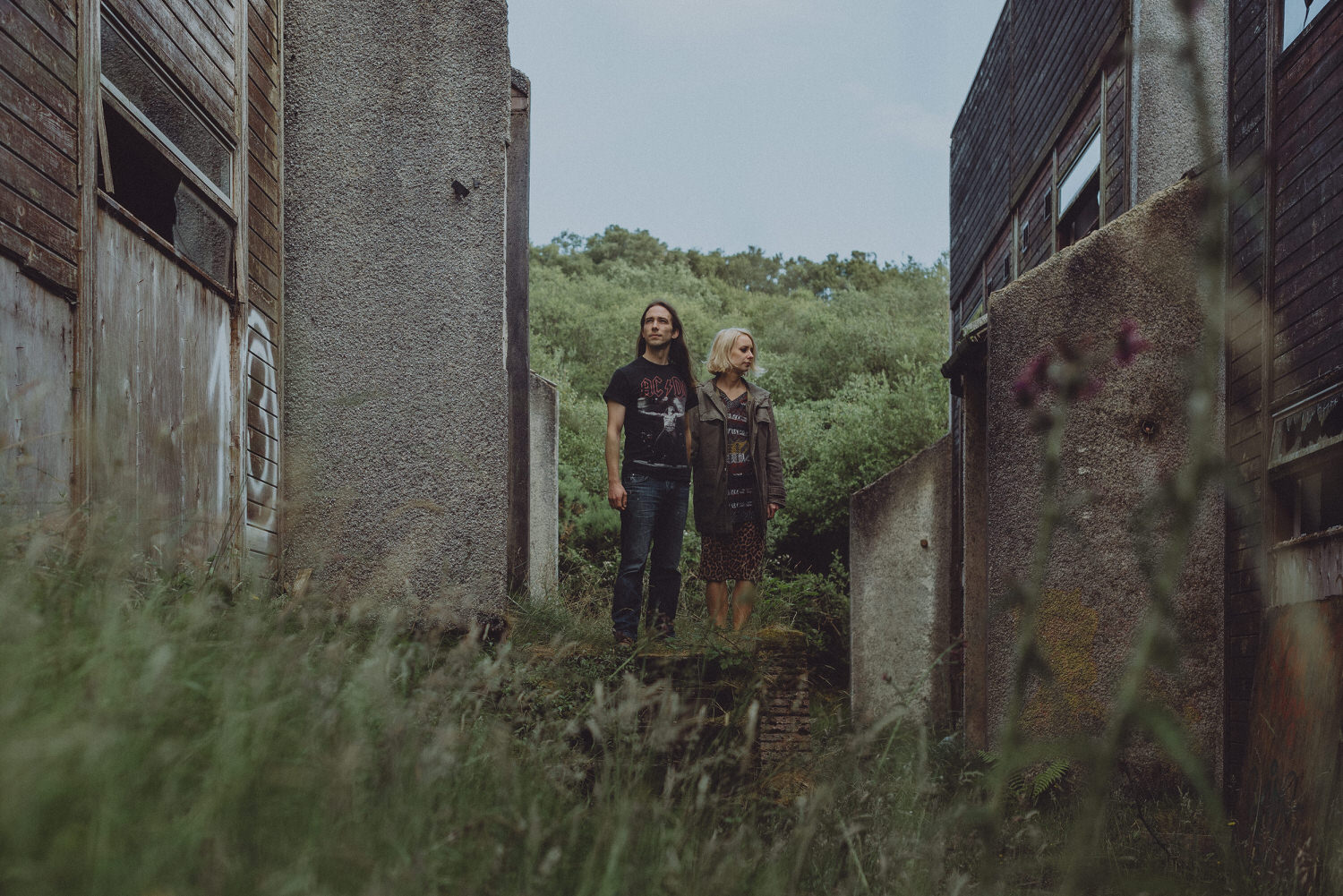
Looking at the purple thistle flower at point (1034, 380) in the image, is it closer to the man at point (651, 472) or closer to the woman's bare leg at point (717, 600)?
the man at point (651, 472)

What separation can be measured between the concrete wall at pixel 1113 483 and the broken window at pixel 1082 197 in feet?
7.25

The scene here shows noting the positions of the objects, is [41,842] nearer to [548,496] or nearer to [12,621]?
[12,621]

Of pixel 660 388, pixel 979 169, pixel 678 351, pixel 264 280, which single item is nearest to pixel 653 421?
pixel 660 388

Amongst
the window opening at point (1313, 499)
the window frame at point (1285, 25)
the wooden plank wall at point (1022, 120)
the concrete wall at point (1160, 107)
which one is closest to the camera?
the window opening at point (1313, 499)

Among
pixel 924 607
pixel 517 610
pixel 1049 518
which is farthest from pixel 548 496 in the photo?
pixel 1049 518

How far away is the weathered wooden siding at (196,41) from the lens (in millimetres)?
4676

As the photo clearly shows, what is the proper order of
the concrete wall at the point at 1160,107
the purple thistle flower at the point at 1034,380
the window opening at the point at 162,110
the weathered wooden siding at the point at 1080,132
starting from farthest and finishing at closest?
the weathered wooden siding at the point at 1080,132, the concrete wall at the point at 1160,107, the window opening at the point at 162,110, the purple thistle flower at the point at 1034,380

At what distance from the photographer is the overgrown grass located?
1423mm

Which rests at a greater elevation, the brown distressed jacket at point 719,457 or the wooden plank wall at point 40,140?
the wooden plank wall at point 40,140

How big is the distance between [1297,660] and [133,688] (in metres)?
4.73

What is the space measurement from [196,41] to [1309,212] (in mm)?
5394

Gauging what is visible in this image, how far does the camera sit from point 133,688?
5.60 feet

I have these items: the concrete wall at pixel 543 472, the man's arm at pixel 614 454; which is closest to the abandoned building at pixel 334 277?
the man's arm at pixel 614 454

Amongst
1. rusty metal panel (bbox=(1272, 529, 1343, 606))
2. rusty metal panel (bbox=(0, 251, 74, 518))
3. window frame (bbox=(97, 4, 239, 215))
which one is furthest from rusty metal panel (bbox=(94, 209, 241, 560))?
rusty metal panel (bbox=(1272, 529, 1343, 606))
